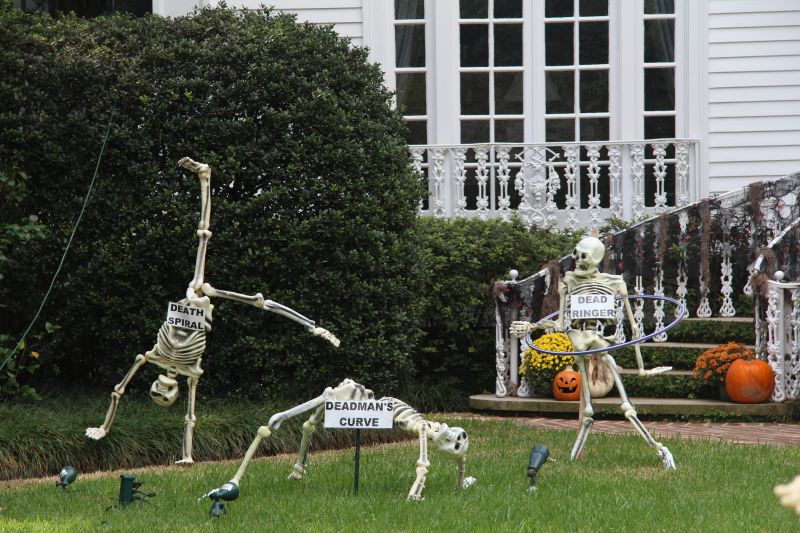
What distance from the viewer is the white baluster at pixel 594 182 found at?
40.8 feet

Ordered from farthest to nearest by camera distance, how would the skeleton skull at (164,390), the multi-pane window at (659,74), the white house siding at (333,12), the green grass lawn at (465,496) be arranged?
the multi-pane window at (659,74) → the white house siding at (333,12) → the skeleton skull at (164,390) → the green grass lawn at (465,496)

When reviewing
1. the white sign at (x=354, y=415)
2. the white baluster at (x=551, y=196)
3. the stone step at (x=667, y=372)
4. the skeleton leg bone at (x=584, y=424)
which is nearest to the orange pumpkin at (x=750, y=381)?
the stone step at (x=667, y=372)

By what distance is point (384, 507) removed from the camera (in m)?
6.05

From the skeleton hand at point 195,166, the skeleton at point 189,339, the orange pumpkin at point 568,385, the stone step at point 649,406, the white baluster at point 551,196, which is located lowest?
the stone step at point 649,406

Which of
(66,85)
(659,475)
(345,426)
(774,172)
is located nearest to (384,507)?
(345,426)

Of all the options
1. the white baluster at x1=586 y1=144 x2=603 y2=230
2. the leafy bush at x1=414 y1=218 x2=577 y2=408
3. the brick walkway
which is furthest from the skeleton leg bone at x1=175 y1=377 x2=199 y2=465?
the white baluster at x1=586 y1=144 x2=603 y2=230

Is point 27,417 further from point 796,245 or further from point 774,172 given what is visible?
point 774,172

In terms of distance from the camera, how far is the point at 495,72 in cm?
1342

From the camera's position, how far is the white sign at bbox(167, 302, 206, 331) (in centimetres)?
705

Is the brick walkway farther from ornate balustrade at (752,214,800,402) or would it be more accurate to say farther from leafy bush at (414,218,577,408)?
leafy bush at (414,218,577,408)

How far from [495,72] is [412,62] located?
984 mm

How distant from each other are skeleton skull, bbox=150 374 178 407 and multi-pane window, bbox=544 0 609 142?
7.32 meters

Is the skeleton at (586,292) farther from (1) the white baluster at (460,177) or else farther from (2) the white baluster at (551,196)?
(1) the white baluster at (460,177)

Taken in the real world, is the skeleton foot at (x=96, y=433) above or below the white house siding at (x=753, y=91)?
below
